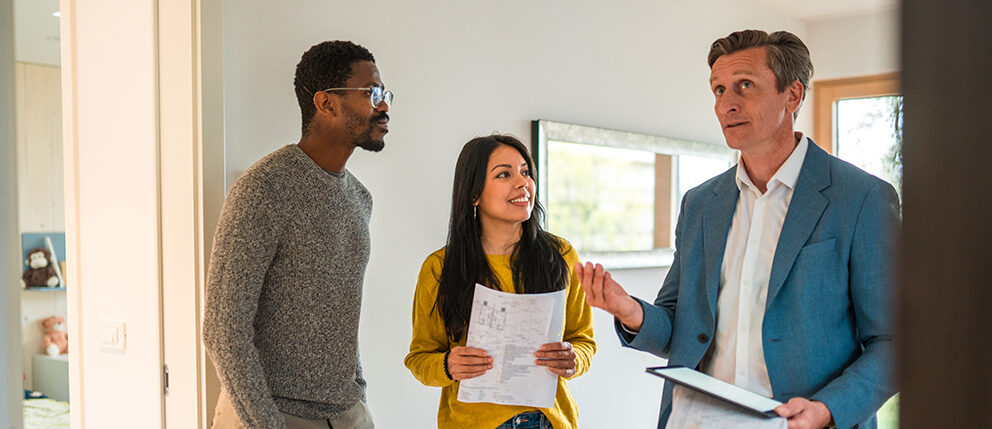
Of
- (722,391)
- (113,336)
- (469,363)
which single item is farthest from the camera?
(113,336)

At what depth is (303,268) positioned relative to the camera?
166 centimetres

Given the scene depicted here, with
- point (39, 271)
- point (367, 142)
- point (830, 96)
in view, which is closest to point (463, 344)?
point (367, 142)

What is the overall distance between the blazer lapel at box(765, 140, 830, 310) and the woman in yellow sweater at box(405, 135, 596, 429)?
62 cm

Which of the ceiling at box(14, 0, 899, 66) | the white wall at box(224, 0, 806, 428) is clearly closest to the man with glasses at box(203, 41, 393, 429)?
the white wall at box(224, 0, 806, 428)

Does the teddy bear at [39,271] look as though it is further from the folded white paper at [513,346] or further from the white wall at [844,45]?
the white wall at [844,45]

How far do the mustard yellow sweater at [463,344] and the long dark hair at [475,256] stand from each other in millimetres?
26

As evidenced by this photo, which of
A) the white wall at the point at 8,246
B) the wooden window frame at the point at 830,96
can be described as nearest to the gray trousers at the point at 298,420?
the white wall at the point at 8,246

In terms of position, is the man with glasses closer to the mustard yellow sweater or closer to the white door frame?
the mustard yellow sweater

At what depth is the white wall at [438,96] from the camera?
2.24 meters

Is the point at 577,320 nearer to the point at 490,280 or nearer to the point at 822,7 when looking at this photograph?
the point at 490,280

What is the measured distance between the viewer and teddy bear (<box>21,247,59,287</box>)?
448 centimetres

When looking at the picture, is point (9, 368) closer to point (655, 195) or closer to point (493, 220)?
point (493, 220)

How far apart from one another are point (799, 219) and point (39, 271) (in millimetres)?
4673

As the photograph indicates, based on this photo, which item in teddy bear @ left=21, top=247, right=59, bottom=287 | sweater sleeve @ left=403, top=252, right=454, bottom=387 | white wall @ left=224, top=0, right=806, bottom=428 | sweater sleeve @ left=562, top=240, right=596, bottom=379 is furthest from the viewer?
teddy bear @ left=21, top=247, right=59, bottom=287
